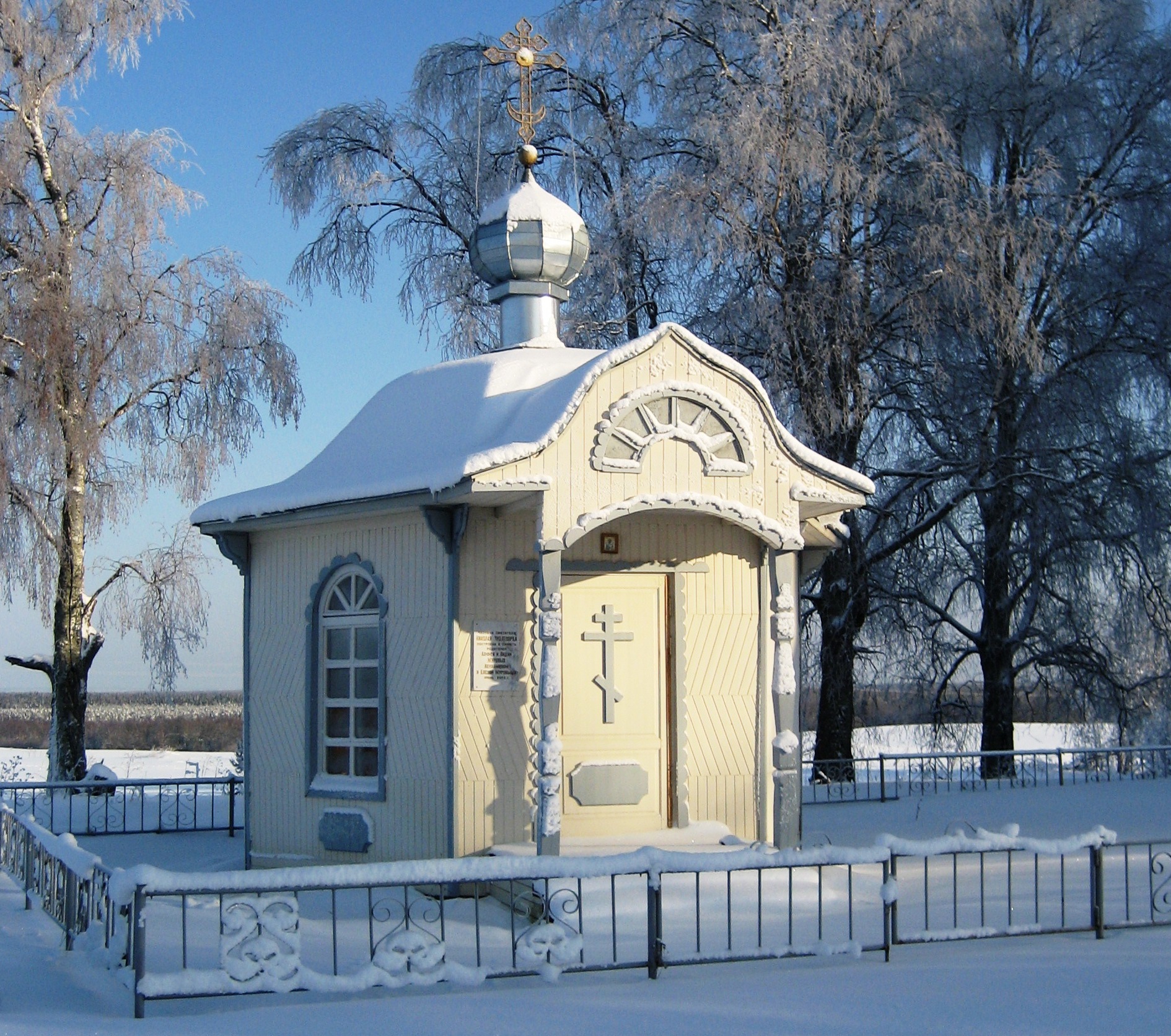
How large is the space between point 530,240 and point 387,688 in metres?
4.40

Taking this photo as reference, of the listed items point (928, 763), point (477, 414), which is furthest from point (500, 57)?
point (928, 763)

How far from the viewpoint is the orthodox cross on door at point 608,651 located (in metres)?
10.2

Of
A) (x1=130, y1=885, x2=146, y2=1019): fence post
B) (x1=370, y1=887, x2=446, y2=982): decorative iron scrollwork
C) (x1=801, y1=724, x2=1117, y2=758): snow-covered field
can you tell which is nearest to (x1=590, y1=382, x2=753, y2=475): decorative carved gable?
(x1=370, y1=887, x2=446, y2=982): decorative iron scrollwork

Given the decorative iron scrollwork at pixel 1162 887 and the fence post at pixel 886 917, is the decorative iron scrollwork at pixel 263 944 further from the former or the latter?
the decorative iron scrollwork at pixel 1162 887

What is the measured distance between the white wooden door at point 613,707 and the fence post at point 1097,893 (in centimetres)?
335

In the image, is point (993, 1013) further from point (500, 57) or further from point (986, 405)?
point (986, 405)

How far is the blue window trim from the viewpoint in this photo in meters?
10.1

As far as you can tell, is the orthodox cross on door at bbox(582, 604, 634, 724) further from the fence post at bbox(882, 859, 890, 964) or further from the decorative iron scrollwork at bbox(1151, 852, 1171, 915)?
the decorative iron scrollwork at bbox(1151, 852, 1171, 915)

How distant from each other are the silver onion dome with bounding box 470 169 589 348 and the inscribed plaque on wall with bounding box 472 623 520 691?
3.28 meters

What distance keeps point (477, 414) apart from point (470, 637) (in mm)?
1712

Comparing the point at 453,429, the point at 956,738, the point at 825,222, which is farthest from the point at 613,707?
the point at 956,738

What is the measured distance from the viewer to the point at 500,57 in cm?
1345

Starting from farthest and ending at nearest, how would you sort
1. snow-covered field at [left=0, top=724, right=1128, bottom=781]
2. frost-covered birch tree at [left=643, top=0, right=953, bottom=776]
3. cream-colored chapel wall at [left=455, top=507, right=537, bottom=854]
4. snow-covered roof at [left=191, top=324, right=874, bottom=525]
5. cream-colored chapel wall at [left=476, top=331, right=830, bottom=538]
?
snow-covered field at [left=0, top=724, right=1128, bottom=781], frost-covered birch tree at [left=643, top=0, right=953, bottom=776], cream-colored chapel wall at [left=455, top=507, right=537, bottom=854], snow-covered roof at [left=191, top=324, right=874, bottom=525], cream-colored chapel wall at [left=476, top=331, right=830, bottom=538]

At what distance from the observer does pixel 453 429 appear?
10.4 metres
